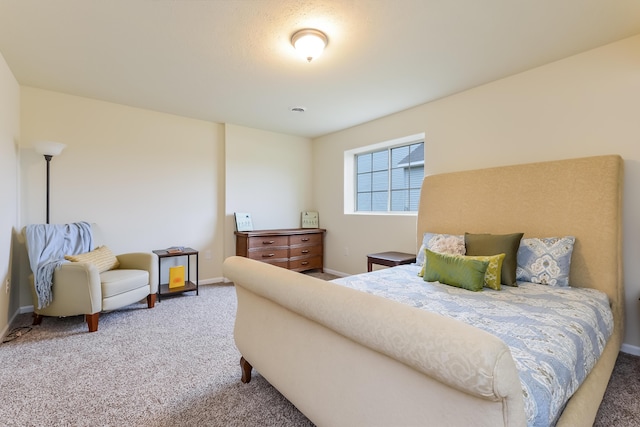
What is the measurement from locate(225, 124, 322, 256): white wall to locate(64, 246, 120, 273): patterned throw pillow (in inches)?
59.6

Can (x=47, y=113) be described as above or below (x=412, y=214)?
above

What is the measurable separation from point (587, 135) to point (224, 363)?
3.40 m

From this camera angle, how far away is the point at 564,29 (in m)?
2.12

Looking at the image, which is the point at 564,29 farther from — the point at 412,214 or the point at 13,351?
the point at 13,351

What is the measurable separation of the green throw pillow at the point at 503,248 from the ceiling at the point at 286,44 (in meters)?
1.52

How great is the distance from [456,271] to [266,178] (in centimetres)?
346

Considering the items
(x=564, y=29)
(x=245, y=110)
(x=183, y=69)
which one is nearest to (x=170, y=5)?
(x=183, y=69)

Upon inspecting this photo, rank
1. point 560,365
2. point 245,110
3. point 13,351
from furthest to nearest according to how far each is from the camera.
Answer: point 245,110 → point 13,351 → point 560,365

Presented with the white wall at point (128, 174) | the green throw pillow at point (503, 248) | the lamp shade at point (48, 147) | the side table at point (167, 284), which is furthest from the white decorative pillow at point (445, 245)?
the lamp shade at point (48, 147)

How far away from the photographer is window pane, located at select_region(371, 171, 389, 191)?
441cm

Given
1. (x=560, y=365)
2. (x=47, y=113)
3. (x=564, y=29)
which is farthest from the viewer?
(x=47, y=113)

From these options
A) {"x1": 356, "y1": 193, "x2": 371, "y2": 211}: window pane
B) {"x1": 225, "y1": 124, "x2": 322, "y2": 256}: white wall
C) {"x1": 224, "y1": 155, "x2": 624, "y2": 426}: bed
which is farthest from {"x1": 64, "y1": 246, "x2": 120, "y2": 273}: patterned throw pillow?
{"x1": 356, "y1": 193, "x2": 371, "y2": 211}: window pane

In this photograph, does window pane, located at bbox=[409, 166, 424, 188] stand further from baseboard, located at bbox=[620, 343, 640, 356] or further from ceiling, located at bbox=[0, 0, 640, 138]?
baseboard, located at bbox=[620, 343, 640, 356]

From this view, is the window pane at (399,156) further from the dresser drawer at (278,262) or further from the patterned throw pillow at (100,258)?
the patterned throw pillow at (100,258)
